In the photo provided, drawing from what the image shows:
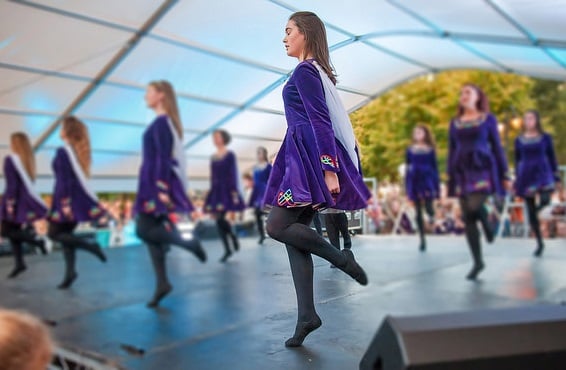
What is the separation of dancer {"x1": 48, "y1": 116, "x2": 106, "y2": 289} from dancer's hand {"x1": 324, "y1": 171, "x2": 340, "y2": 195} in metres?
3.67

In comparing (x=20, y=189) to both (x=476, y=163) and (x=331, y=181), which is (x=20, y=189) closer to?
(x=476, y=163)

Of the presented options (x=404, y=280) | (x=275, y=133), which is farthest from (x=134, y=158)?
(x=275, y=133)

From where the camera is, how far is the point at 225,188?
223 inches

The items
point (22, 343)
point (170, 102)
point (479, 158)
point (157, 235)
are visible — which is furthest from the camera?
point (479, 158)

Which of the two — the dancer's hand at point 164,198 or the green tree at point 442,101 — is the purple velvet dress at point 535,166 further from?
the green tree at point 442,101

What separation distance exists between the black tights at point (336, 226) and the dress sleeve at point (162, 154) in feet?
8.53

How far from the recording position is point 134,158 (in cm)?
804

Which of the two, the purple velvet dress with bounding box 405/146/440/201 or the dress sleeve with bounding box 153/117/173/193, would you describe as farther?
the purple velvet dress with bounding box 405/146/440/201

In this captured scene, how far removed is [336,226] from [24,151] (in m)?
4.41

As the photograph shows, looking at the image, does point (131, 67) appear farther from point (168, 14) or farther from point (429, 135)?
point (429, 135)

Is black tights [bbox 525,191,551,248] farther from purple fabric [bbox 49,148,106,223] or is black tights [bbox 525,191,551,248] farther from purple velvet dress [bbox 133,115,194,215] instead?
purple fabric [bbox 49,148,106,223]

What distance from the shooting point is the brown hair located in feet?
2.82

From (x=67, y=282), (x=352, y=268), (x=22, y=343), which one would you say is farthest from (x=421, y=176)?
(x=22, y=343)

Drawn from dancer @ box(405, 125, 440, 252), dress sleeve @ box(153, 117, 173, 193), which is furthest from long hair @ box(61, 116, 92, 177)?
dancer @ box(405, 125, 440, 252)
